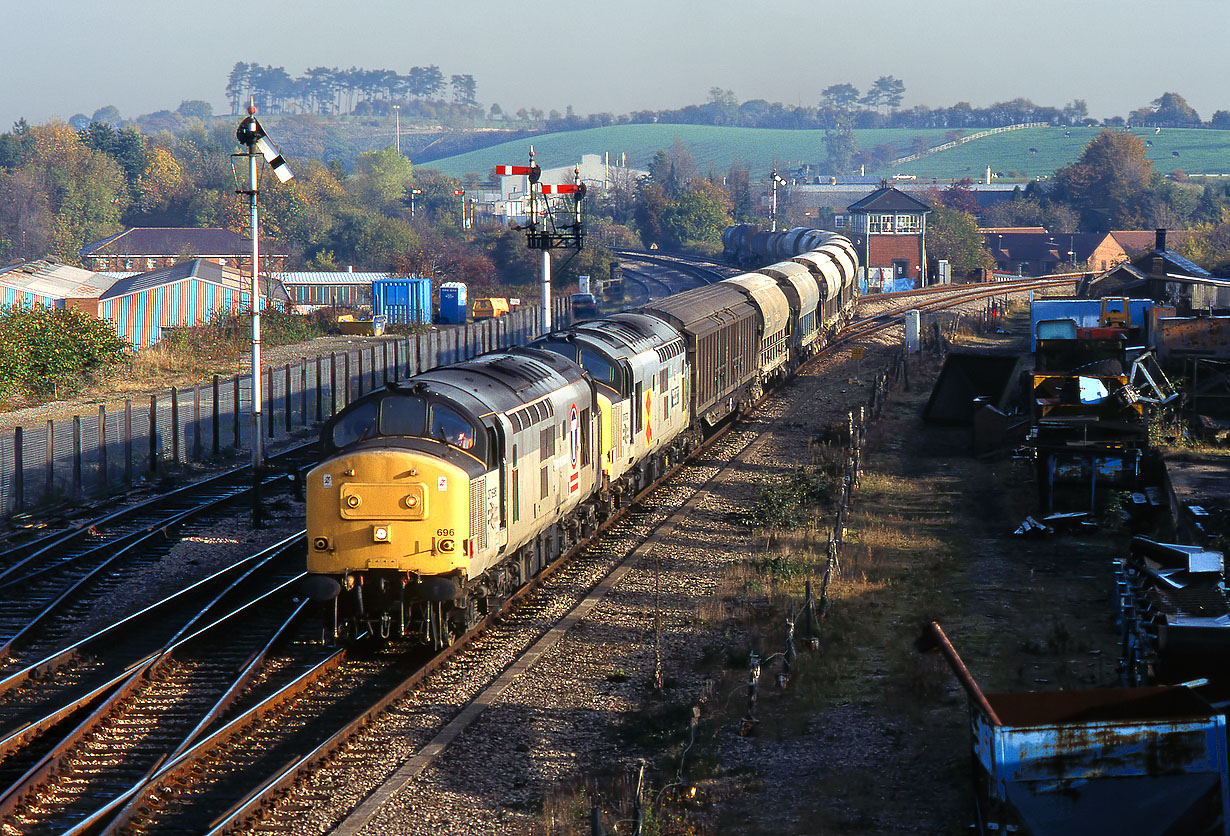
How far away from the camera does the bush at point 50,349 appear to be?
137ft

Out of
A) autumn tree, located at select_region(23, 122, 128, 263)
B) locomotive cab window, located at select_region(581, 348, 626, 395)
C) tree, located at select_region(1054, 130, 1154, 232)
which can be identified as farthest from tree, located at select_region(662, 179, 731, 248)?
locomotive cab window, located at select_region(581, 348, 626, 395)

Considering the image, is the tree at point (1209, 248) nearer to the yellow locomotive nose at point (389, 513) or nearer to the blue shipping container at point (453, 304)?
the blue shipping container at point (453, 304)

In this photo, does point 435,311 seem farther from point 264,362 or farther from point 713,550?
point 713,550

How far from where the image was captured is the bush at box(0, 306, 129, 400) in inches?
1640

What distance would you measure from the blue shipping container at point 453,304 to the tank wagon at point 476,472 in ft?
147

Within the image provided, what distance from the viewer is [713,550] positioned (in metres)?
23.7

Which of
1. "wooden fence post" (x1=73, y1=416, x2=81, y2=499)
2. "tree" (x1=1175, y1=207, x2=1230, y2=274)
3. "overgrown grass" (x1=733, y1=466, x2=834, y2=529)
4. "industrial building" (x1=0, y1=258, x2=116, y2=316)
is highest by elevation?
"tree" (x1=1175, y1=207, x2=1230, y2=274)

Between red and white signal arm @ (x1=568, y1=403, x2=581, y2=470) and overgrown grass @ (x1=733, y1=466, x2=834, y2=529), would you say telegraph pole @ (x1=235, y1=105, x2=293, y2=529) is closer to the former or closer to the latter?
red and white signal arm @ (x1=568, y1=403, x2=581, y2=470)

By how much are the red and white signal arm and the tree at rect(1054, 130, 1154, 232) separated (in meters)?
124

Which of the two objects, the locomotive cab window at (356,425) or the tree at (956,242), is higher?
the tree at (956,242)

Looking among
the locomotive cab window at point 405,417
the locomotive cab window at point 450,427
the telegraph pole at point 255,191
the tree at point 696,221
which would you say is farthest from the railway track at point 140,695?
the tree at point 696,221

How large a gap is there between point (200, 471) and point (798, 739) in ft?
73.5

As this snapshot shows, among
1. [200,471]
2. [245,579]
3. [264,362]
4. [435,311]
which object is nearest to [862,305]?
[435,311]

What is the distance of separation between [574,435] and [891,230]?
93270 mm
